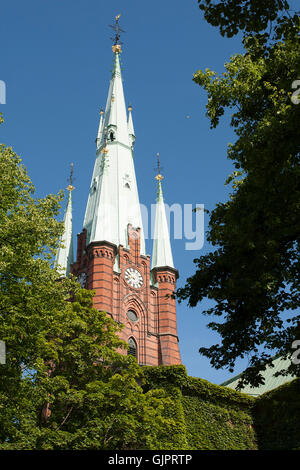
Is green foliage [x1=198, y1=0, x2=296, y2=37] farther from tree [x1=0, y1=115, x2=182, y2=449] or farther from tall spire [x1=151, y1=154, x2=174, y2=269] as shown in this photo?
tall spire [x1=151, y1=154, x2=174, y2=269]

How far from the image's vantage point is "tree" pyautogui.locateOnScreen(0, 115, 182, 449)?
1723 cm

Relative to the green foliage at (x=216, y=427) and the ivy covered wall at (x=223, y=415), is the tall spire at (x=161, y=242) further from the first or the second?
the green foliage at (x=216, y=427)

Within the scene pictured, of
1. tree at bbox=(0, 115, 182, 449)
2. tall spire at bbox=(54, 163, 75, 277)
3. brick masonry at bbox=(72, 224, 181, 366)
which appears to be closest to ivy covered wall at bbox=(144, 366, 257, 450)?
tree at bbox=(0, 115, 182, 449)

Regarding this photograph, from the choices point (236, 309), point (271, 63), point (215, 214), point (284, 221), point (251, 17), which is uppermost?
point (271, 63)

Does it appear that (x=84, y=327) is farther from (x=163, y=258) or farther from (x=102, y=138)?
(x=102, y=138)

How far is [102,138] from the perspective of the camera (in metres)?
59.1

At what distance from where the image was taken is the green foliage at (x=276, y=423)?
91.5 feet

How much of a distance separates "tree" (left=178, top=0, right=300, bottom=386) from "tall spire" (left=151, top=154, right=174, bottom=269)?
34685 millimetres

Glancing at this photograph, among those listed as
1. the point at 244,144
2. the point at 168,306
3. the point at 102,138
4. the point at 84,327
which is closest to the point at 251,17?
the point at 244,144

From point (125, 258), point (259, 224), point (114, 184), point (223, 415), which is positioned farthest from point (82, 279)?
point (259, 224)

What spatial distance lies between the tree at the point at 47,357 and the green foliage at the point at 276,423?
18.1 feet

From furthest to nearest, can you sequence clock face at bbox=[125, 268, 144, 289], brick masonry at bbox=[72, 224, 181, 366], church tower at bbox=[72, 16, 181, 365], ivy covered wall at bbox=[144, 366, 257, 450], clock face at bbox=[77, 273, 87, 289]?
1. clock face at bbox=[125, 268, 144, 289]
2. clock face at bbox=[77, 273, 87, 289]
3. church tower at bbox=[72, 16, 181, 365]
4. brick masonry at bbox=[72, 224, 181, 366]
5. ivy covered wall at bbox=[144, 366, 257, 450]

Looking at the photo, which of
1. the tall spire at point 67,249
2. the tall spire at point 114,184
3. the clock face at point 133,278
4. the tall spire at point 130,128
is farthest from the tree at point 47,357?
the tall spire at point 130,128
